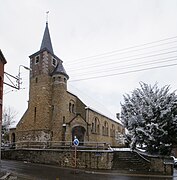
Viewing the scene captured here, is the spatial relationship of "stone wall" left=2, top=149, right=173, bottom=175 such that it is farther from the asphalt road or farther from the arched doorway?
the arched doorway

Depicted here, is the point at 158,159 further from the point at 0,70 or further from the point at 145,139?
the point at 0,70

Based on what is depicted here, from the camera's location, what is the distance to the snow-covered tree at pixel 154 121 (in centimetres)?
2184

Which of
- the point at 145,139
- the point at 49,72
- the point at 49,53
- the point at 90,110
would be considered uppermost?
the point at 49,53

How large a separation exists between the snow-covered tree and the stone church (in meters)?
14.2

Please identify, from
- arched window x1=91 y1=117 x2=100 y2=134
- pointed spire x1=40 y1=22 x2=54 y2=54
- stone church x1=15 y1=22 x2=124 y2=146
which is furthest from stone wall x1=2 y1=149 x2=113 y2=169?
pointed spire x1=40 y1=22 x2=54 y2=54

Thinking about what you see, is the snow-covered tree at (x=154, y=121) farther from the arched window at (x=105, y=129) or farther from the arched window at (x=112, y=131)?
the arched window at (x=112, y=131)

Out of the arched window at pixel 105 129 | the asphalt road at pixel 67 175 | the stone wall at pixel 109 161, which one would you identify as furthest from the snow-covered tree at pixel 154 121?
the arched window at pixel 105 129

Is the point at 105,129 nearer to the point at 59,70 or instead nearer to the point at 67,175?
the point at 59,70

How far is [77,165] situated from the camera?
82.2 ft

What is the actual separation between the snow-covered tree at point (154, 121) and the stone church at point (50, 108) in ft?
46.7

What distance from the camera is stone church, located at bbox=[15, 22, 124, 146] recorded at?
35.8m

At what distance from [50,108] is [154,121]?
1808 cm

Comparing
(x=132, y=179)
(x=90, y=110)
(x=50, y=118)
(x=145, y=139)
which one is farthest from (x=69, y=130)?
(x=132, y=179)

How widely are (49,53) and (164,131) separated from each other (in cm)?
2261
